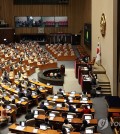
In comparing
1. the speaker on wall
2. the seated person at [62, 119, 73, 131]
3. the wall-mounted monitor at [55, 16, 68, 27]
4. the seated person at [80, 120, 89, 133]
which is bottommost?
the seated person at [80, 120, 89, 133]

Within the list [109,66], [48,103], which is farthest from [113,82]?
[48,103]

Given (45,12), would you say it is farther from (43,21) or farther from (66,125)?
(66,125)

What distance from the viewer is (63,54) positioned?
33969 mm

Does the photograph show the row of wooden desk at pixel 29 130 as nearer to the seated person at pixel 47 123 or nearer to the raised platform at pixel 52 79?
the seated person at pixel 47 123

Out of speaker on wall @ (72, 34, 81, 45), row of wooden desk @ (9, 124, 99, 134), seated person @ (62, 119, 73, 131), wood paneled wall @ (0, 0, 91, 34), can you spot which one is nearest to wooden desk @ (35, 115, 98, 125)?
seated person @ (62, 119, 73, 131)

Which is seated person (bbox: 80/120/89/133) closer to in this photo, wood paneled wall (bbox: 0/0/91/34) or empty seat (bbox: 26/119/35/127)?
empty seat (bbox: 26/119/35/127)

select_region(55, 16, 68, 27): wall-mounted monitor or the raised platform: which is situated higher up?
select_region(55, 16, 68, 27): wall-mounted monitor

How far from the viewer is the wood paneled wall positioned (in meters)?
47.8

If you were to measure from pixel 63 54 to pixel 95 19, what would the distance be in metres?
6.40

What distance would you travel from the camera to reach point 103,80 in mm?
21250

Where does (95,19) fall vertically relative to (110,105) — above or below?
above

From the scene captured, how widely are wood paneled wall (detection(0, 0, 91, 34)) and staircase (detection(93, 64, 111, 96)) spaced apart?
24.3m

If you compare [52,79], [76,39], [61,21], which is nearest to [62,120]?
[52,79]

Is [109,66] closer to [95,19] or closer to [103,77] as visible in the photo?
[103,77]
